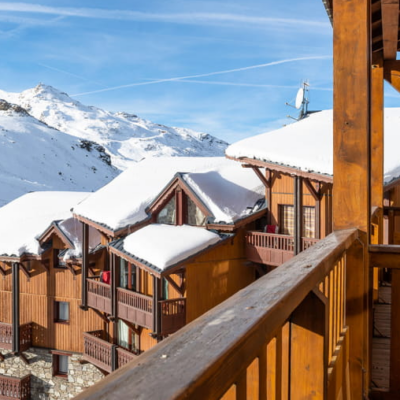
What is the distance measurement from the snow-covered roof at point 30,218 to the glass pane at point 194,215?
526cm

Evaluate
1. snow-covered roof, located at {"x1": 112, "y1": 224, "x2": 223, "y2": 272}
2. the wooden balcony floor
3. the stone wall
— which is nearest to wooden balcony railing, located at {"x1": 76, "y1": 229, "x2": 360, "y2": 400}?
the wooden balcony floor

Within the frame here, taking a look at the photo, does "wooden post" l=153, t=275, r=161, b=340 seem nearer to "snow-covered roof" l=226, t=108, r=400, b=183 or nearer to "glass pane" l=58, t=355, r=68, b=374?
"snow-covered roof" l=226, t=108, r=400, b=183

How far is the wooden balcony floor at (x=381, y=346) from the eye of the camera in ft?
13.1

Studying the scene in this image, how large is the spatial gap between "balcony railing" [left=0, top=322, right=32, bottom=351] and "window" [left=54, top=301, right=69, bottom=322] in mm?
1286

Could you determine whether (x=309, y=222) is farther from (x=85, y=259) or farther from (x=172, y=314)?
(x=85, y=259)

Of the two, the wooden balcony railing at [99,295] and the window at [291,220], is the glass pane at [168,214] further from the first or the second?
the window at [291,220]

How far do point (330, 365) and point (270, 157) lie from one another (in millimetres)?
12203

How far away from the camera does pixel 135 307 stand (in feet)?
49.3

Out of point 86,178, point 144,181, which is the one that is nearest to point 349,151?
point 144,181

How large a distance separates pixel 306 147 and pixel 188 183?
13.9 feet

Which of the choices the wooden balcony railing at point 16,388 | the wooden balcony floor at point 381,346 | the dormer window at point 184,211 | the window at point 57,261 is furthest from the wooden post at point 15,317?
the wooden balcony floor at point 381,346

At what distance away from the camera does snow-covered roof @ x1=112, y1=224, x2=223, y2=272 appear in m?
13.6

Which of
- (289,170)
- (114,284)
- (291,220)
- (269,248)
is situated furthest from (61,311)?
(289,170)

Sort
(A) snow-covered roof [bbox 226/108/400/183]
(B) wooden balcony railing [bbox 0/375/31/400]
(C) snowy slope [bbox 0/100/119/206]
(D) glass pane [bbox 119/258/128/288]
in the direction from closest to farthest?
(A) snow-covered roof [bbox 226/108/400/183] → (D) glass pane [bbox 119/258/128/288] → (B) wooden balcony railing [bbox 0/375/31/400] → (C) snowy slope [bbox 0/100/119/206]
